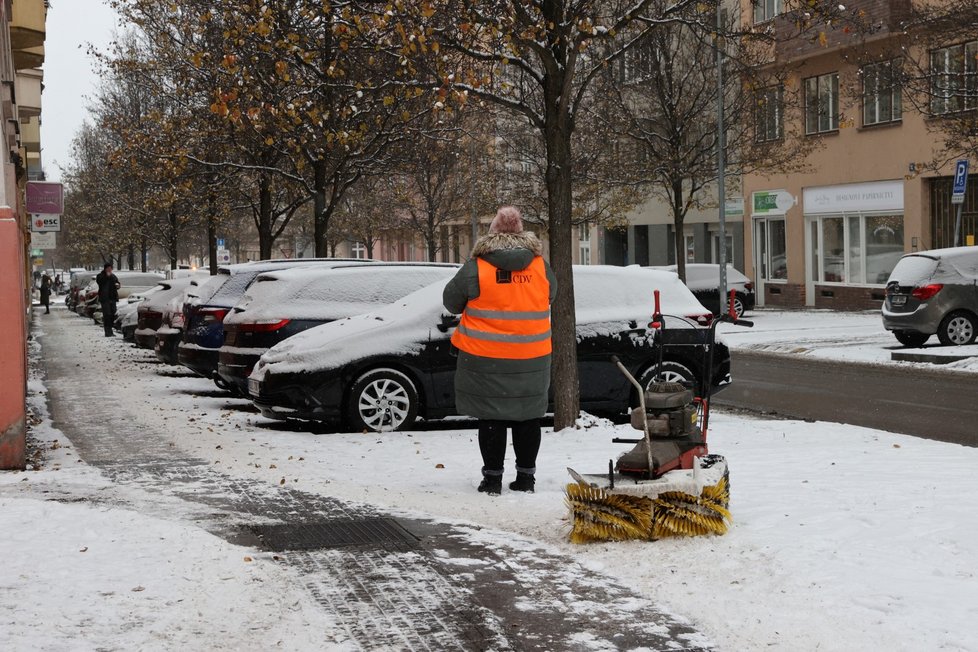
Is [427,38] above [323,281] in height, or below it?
above

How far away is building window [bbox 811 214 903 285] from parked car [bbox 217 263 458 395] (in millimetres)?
23437

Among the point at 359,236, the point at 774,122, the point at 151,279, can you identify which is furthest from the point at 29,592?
the point at 359,236

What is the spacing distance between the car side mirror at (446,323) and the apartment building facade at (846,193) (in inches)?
802

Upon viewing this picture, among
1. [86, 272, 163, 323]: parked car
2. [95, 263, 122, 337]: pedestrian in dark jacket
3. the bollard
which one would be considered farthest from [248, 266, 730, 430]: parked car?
[86, 272, 163, 323]: parked car

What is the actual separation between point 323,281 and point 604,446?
5265 mm

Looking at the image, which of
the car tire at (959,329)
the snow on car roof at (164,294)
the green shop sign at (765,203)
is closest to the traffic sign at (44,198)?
the snow on car roof at (164,294)

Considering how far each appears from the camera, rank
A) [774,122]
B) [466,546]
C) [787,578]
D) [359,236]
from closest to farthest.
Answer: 1. [787,578]
2. [466,546]
3. [774,122]
4. [359,236]

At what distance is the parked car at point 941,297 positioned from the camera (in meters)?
21.4

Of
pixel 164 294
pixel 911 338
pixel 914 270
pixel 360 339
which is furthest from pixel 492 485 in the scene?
pixel 164 294

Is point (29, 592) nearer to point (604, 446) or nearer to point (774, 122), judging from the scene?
point (604, 446)

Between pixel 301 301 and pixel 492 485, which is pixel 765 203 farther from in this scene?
pixel 492 485

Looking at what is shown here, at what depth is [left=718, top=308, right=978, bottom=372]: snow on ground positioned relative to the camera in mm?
21156

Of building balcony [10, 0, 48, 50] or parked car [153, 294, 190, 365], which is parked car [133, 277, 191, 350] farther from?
building balcony [10, 0, 48, 50]

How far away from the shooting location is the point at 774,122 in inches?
1544
